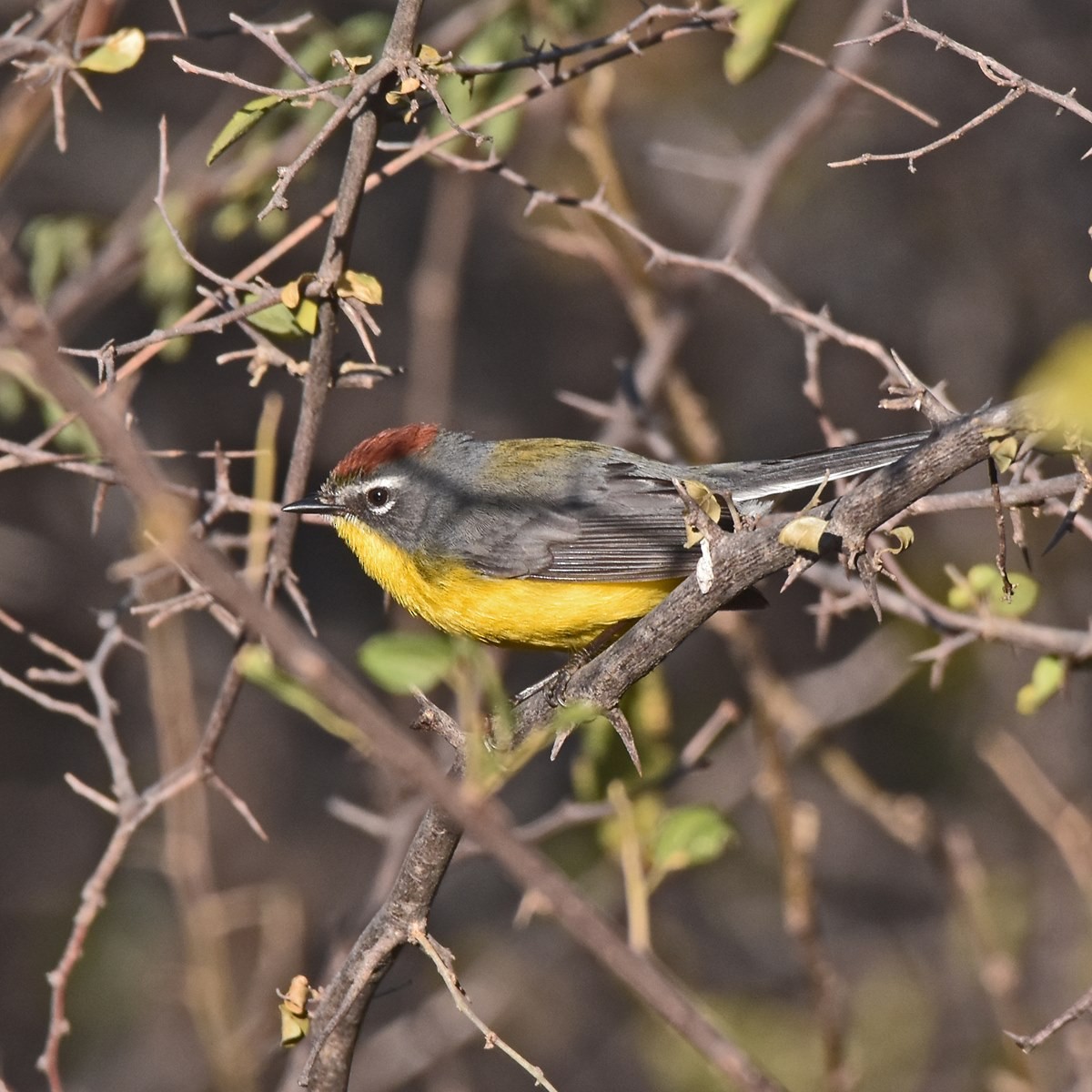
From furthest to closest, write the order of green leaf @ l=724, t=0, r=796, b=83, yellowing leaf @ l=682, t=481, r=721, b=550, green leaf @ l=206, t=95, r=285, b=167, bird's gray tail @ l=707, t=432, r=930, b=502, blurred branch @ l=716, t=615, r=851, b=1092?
blurred branch @ l=716, t=615, r=851, b=1092
bird's gray tail @ l=707, t=432, r=930, b=502
green leaf @ l=724, t=0, r=796, b=83
green leaf @ l=206, t=95, r=285, b=167
yellowing leaf @ l=682, t=481, r=721, b=550

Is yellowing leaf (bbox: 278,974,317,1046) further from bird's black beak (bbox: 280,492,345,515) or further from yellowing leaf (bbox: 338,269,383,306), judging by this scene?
yellowing leaf (bbox: 338,269,383,306)

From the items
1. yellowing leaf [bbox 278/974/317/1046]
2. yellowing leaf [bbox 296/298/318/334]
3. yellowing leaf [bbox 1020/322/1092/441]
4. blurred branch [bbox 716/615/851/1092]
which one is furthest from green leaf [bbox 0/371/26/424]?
yellowing leaf [bbox 1020/322/1092/441]

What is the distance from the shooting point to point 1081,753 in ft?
26.0

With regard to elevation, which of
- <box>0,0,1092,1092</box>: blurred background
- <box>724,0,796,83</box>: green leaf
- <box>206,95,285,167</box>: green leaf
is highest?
<box>724,0,796,83</box>: green leaf

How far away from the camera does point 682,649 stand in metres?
9.21

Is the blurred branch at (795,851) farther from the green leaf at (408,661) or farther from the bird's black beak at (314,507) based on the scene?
the green leaf at (408,661)

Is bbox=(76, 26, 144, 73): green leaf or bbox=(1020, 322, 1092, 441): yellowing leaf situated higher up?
bbox=(76, 26, 144, 73): green leaf

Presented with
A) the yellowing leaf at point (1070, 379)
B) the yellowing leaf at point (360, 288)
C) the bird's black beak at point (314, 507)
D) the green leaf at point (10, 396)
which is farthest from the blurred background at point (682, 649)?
the yellowing leaf at point (1070, 379)

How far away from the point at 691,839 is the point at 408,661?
152cm

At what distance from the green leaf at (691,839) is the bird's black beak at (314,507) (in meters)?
1.34

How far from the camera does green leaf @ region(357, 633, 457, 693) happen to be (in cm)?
221

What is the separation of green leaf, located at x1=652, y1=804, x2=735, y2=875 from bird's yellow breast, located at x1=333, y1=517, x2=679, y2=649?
921mm

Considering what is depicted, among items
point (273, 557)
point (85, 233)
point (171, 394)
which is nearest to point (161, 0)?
point (171, 394)

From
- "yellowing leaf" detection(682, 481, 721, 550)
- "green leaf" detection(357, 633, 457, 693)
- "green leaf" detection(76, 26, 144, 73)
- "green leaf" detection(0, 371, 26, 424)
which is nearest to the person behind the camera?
"green leaf" detection(357, 633, 457, 693)
